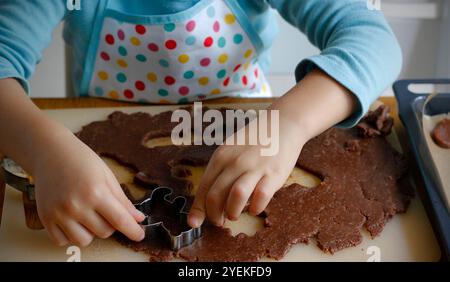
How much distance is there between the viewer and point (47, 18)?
71cm

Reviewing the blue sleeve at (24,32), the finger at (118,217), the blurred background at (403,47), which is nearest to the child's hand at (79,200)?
the finger at (118,217)

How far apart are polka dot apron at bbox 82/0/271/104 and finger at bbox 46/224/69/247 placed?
288mm

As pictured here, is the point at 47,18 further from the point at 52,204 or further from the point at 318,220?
the point at 318,220

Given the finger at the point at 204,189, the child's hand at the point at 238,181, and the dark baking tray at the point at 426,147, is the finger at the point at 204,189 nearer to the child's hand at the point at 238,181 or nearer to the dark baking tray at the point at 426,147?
the child's hand at the point at 238,181

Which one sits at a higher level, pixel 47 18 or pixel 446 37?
pixel 47 18

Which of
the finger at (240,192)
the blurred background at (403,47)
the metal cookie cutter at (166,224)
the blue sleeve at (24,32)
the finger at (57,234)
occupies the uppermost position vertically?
the blue sleeve at (24,32)

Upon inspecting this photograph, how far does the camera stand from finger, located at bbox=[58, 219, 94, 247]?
54 centimetres

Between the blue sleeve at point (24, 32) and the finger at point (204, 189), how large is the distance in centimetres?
23

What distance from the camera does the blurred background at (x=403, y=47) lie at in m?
1.18

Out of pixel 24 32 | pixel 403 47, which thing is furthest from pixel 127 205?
pixel 403 47
